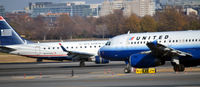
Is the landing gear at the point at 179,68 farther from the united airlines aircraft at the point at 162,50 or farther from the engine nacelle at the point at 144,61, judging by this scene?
the engine nacelle at the point at 144,61

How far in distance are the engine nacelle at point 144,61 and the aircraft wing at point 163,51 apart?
1.49 ft

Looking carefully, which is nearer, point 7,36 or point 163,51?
point 163,51

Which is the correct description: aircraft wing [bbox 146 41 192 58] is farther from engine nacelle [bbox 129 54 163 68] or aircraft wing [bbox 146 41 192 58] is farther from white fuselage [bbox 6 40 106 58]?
white fuselage [bbox 6 40 106 58]

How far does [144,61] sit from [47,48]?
18.2 meters

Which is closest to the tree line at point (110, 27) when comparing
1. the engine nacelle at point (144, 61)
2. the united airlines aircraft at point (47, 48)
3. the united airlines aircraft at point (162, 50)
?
the united airlines aircraft at point (47, 48)

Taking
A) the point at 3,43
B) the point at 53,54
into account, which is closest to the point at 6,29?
the point at 3,43

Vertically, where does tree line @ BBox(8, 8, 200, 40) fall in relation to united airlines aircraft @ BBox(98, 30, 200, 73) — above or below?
above

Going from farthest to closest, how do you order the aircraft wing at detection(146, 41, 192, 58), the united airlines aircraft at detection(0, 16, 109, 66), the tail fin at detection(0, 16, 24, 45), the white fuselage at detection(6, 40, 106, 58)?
1. the tail fin at detection(0, 16, 24, 45)
2. the white fuselage at detection(6, 40, 106, 58)
3. the united airlines aircraft at detection(0, 16, 109, 66)
4. the aircraft wing at detection(146, 41, 192, 58)

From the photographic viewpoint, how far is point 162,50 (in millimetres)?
36281

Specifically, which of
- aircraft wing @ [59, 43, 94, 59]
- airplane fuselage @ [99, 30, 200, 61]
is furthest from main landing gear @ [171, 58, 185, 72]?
aircraft wing @ [59, 43, 94, 59]

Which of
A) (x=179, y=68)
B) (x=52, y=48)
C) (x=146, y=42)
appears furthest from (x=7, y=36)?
(x=179, y=68)

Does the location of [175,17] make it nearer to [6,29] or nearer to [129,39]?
[6,29]

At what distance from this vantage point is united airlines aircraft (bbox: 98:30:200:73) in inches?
A: 1437

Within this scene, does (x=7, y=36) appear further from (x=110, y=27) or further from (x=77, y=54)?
(x=110, y=27)
